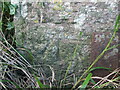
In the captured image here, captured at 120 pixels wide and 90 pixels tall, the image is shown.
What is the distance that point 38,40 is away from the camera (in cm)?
174

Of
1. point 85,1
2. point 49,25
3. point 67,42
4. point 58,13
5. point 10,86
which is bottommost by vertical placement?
point 10,86

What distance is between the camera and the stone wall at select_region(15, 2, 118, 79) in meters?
1.68

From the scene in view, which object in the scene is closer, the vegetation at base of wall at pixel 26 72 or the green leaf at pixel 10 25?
the vegetation at base of wall at pixel 26 72

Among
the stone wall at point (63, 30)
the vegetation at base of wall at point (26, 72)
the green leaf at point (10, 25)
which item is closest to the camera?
the vegetation at base of wall at point (26, 72)

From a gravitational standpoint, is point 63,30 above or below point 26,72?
above

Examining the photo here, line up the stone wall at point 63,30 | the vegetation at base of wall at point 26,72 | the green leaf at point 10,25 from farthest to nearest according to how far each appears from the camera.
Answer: the green leaf at point 10,25 → the stone wall at point 63,30 → the vegetation at base of wall at point 26,72

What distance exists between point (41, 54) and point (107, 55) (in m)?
0.71

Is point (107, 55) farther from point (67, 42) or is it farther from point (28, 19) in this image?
point (28, 19)

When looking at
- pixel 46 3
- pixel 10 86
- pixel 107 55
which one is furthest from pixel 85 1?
pixel 10 86

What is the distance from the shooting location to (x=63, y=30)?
1.71 metres

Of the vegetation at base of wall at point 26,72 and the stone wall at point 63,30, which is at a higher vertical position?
the stone wall at point 63,30

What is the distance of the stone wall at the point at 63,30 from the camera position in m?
1.68

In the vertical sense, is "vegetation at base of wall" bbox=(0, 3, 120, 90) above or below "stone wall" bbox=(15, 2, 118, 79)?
below

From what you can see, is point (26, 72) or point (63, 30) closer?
point (26, 72)
